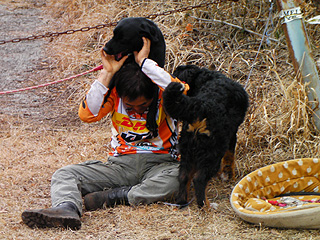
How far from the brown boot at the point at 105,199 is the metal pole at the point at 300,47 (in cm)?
167

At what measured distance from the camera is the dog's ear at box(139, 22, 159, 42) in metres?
2.74

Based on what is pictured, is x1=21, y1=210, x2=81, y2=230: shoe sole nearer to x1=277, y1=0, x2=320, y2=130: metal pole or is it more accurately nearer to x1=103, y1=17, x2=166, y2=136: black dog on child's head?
x1=103, y1=17, x2=166, y2=136: black dog on child's head

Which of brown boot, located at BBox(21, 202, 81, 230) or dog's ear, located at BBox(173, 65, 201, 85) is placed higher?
Answer: dog's ear, located at BBox(173, 65, 201, 85)

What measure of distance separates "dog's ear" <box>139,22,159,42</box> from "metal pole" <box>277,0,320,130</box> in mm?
1115

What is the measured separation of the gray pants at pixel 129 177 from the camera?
275 cm

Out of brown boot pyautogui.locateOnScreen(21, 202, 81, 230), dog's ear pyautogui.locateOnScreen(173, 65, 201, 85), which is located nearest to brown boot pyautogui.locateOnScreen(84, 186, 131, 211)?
brown boot pyautogui.locateOnScreen(21, 202, 81, 230)

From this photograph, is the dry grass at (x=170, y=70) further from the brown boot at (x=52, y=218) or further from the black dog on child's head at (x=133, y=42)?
the black dog on child's head at (x=133, y=42)

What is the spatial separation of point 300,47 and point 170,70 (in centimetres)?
207

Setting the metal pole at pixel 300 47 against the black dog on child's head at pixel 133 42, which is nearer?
the black dog on child's head at pixel 133 42

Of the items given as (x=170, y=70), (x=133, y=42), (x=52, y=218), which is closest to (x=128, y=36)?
(x=133, y=42)

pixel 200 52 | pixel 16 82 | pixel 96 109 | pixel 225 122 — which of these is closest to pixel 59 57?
pixel 16 82

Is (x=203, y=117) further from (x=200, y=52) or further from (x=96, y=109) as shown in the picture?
(x=200, y=52)

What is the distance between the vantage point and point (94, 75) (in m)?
5.75

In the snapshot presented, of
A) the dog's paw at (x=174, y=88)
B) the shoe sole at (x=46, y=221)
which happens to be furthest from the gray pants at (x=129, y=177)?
the dog's paw at (x=174, y=88)
